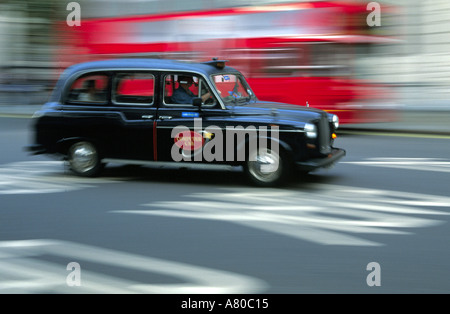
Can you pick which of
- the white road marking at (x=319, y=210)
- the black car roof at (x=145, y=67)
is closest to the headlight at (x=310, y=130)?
the white road marking at (x=319, y=210)

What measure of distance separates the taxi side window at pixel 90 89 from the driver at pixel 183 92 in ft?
3.22

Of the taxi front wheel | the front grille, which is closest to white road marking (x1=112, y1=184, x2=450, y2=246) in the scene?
the front grille

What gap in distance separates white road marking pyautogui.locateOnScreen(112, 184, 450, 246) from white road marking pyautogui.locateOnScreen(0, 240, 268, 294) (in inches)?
52.3

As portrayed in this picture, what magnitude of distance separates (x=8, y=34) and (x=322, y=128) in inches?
971

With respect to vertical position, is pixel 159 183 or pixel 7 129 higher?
pixel 7 129

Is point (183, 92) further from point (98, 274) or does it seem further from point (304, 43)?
point (304, 43)

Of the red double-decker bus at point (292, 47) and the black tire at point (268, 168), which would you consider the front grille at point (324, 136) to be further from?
the red double-decker bus at point (292, 47)

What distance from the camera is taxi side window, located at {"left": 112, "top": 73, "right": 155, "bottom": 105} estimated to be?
8906 millimetres

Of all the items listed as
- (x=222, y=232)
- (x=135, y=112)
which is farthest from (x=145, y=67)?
(x=222, y=232)

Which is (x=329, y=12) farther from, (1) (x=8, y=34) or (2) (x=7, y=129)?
(1) (x=8, y=34)

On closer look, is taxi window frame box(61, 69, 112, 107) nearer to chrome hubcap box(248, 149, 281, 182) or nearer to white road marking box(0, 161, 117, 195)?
white road marking box(0, 161, 117, 195)
